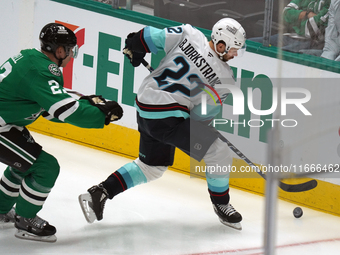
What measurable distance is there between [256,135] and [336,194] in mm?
666

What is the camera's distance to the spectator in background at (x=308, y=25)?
331 cm

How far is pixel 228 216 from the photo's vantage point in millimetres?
3152

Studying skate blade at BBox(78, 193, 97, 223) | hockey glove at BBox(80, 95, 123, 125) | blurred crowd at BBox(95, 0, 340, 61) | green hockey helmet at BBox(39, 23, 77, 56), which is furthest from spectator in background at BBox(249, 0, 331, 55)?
skate blade at BBox(78, 193, 97, 223)

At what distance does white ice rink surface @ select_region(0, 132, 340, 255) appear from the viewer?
2.79 meters

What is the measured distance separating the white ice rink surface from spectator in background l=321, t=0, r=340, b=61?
1.01m

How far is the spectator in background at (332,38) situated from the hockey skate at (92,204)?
171 cm

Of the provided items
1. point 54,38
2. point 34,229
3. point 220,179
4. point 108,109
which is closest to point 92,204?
point 34,229

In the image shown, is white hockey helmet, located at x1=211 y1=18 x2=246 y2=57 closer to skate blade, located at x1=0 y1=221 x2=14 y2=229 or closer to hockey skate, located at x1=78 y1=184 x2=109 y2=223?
hockey skate, located at x1=78 y1=184 x2=109 y2=223

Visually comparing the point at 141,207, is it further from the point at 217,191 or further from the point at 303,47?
the point at 303,47

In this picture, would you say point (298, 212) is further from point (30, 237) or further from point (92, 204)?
point (30, 237)

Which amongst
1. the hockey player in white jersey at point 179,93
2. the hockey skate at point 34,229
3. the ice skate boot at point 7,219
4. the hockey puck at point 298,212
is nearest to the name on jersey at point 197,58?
the hockey player in white jersey at point 179,93

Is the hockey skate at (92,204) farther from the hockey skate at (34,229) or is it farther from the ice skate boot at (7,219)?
the ice skate boot at (7,219)

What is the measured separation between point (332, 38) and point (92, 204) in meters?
1.86

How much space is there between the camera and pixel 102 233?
2.93m
